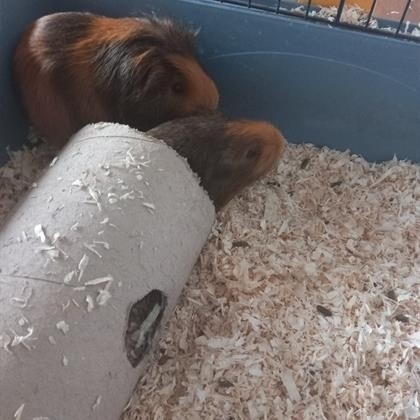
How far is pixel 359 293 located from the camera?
142 centimetres

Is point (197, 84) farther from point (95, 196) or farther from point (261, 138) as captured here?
point (95, 196)

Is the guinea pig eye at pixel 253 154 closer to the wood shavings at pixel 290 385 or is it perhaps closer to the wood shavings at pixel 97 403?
the wood shavings at pixel 290 385

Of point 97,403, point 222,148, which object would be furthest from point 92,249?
point 222,148

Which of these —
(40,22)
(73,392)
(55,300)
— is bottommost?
(73,392)

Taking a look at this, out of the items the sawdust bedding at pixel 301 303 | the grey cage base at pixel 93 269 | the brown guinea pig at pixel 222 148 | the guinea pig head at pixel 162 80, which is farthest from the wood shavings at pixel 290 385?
the guinea pig head at pixel 162 80

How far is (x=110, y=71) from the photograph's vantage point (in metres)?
1.42

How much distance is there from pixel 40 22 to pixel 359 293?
3.25 feet

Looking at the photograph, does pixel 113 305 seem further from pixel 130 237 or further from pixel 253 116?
pixel 253 116

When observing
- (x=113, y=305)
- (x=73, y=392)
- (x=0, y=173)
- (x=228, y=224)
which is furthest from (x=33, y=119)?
(x=73, y=392)

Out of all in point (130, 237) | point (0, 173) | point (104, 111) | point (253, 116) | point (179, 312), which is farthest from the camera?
point (253, 116)

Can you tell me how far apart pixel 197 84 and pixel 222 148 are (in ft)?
0.66

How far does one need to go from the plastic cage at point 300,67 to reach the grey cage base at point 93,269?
0.46 metres

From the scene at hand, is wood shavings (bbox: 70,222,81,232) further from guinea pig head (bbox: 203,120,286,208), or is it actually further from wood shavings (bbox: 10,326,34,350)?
guinea pig head (bbox: 203,120,286,208)

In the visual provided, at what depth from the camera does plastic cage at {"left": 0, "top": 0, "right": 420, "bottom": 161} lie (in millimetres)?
1519
